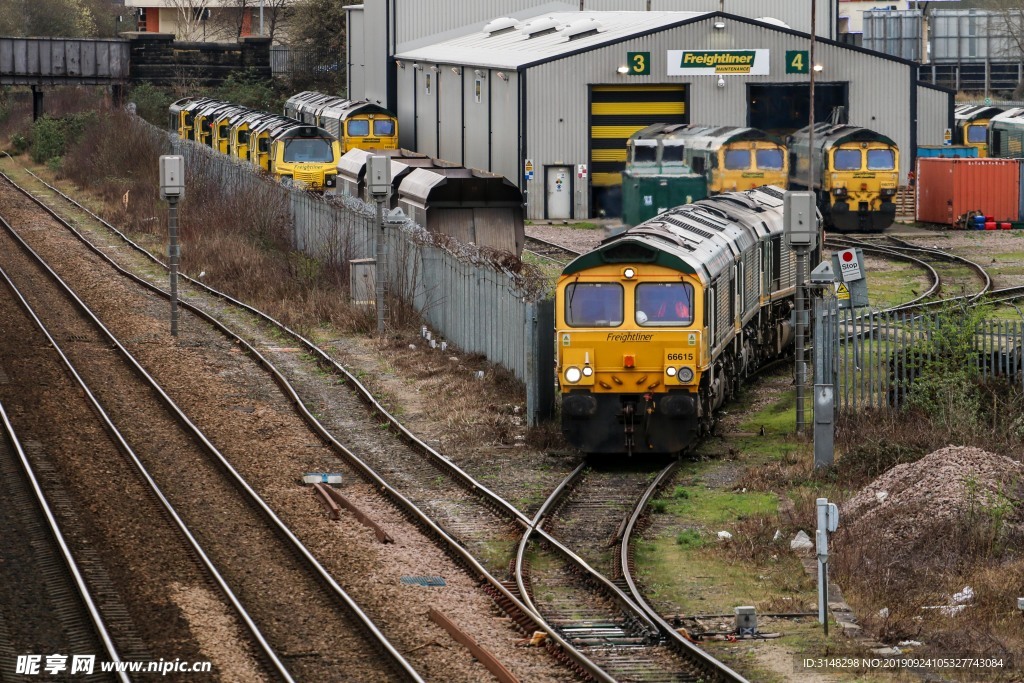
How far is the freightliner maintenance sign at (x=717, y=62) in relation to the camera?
161 ft

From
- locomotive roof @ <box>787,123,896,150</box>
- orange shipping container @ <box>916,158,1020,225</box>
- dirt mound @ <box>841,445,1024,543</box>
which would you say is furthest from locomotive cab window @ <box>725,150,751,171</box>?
dirt mound @ <box>841,445,1024,543</box>

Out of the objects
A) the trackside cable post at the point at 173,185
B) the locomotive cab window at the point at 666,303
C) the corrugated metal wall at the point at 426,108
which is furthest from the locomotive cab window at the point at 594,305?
the corrugated metal wall at the point at 426,108

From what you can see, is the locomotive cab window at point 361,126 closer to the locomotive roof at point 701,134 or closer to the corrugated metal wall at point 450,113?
the corrugated metal wall at point 450,113

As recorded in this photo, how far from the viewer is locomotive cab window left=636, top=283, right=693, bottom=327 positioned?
1822 cm

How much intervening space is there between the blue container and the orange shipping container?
5.27 metres

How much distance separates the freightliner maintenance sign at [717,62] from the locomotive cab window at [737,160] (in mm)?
8079

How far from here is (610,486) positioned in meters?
17.9

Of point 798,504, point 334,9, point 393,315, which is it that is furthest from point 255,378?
point 334,9

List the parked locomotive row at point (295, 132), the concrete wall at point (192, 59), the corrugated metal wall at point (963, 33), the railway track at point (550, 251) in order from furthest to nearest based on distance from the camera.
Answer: the corrugated metal wall at point (963, 33) → the concrete wall at point (192, 59) → the parked locomotive row at point (295, 132) → the railway track at point (550, 251)

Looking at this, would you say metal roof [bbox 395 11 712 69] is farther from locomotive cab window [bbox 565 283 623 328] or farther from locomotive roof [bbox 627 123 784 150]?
locomotive cab window [bbox 565 283 623 328]

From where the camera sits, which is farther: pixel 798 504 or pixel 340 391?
pixel 340 391

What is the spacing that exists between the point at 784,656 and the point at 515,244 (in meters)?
21.7

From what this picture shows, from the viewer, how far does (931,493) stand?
595 inches

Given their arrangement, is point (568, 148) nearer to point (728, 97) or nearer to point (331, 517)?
point (728, 97)
